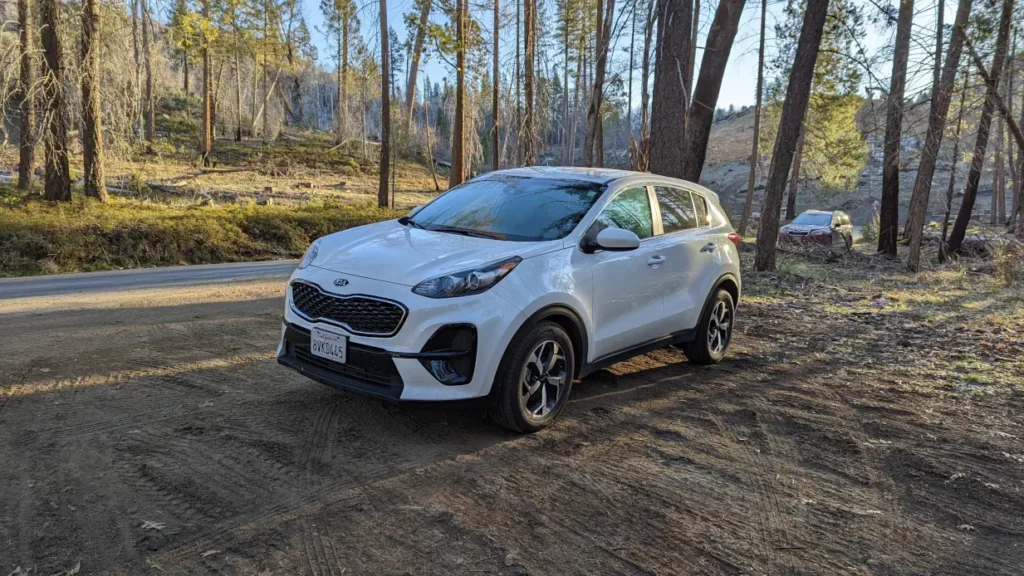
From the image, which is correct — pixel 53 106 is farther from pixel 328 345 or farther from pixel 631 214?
pixel 631 214

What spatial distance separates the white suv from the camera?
401cm

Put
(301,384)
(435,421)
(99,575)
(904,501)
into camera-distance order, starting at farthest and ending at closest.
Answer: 1. (301,384)
2. (435,421)
3. (904,501)
4. (99,575)

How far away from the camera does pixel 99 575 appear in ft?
9.07

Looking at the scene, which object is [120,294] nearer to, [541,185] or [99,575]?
[541,185]

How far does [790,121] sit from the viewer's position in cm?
1288

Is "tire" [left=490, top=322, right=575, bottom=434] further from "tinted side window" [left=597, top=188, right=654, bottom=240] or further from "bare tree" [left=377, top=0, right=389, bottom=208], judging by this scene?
"bare tree" [left=377, top=0, right=389, bottom=208]

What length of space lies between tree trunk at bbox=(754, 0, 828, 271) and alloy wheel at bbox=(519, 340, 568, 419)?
10.2 meters

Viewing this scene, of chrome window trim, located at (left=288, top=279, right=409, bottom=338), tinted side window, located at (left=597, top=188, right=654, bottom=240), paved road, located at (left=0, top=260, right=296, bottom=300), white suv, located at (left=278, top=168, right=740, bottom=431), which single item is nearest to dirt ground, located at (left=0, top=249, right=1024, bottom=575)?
white suv, located at (left=278, top=168, right=740, bottom=431)

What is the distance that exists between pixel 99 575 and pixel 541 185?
3.97 m

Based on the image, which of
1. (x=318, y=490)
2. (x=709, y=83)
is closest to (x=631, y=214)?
(x=318, y=490)

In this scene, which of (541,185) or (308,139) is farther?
(308,139)

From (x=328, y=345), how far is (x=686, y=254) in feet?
10.8

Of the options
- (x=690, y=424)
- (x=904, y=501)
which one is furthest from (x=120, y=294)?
(x=904, y=501)

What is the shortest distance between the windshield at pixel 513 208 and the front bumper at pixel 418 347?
91cm
